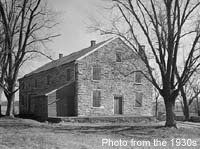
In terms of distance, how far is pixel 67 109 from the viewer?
27.7 m

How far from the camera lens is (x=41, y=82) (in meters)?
35.9

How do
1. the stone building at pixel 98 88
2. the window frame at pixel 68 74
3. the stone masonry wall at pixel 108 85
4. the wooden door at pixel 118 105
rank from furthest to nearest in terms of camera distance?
the wooden door at pixel 118 105 → the window frame at pixel 68 74 → the stone masonry wall at pixel 108 85 → the stone building at pixel 98 88

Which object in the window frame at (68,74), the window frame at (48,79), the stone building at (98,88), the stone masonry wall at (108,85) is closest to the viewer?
the stone building at (98,88)

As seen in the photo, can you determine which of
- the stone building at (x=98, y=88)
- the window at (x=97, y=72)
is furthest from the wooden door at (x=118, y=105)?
the window at (x=97, y=72)

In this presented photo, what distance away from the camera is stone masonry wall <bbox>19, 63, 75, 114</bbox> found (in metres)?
29.9

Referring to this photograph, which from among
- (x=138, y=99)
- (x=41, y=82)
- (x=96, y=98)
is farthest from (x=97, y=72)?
(x=41, y=82)

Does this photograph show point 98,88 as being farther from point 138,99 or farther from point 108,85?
point 138,99

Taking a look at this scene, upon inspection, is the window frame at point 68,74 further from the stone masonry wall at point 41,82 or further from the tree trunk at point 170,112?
the tree trunk at point 170,112

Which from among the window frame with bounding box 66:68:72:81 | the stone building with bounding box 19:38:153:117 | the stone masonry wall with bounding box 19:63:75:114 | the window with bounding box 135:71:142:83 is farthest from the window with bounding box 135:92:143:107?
the window frame with bounding box 66:68:72:81

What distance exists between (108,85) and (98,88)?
46.5 inches

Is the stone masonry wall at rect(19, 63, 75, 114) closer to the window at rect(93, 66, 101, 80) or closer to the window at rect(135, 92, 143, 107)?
the window at rect(93, 66, 101, 80)

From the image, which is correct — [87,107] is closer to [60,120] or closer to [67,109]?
[67,109]

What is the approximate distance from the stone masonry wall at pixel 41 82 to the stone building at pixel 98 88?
0.10m

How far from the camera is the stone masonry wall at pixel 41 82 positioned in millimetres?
29930
